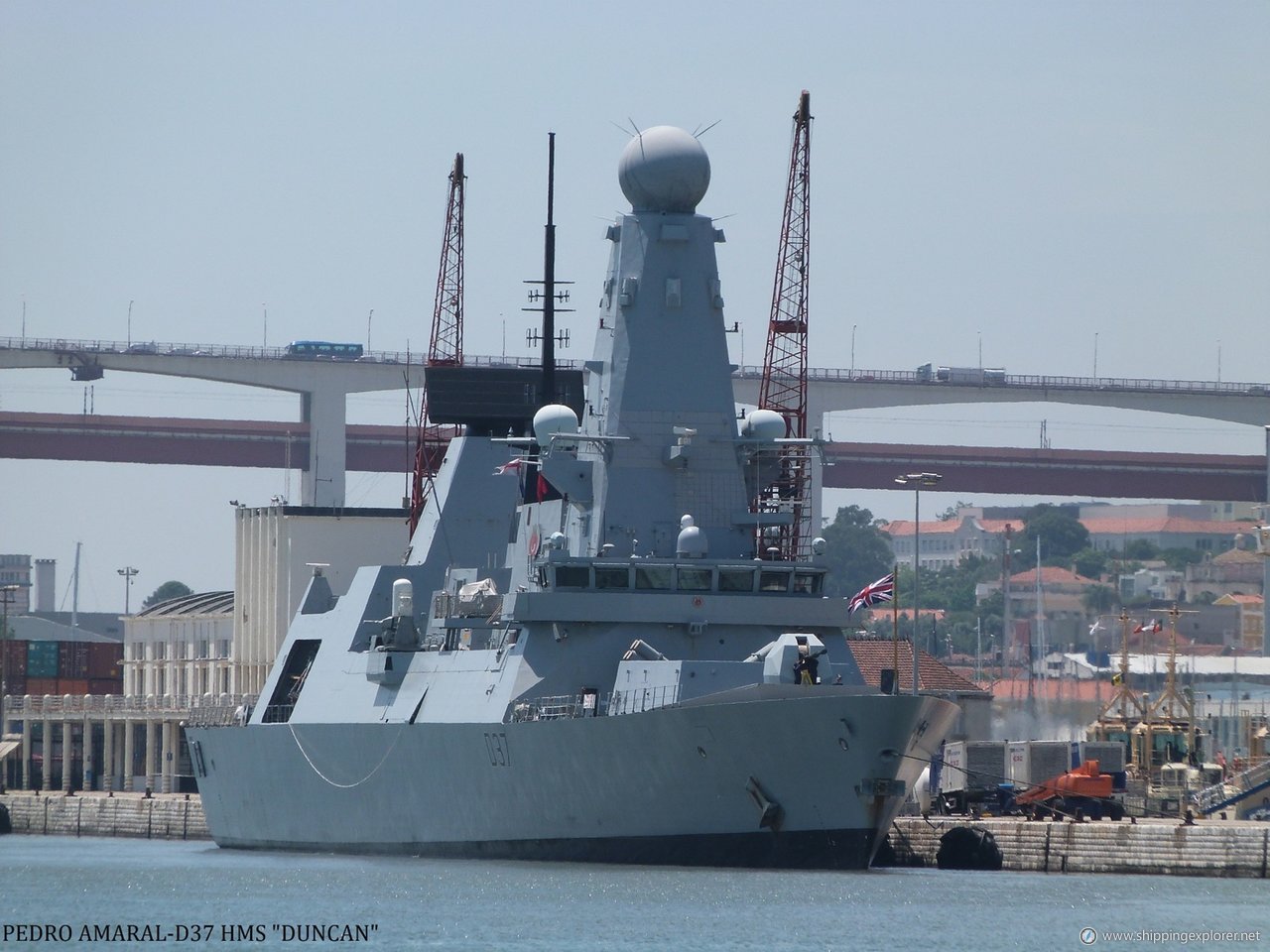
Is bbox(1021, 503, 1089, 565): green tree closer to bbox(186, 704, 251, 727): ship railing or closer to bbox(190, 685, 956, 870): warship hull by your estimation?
bbox(186, 704, 251, 727): ship railing

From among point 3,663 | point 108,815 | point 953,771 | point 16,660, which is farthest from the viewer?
point 16,660

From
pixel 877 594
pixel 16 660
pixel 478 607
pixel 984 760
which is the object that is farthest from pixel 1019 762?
pixel 16 660

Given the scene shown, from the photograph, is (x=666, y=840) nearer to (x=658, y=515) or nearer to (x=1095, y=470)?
(x=658, y=515)

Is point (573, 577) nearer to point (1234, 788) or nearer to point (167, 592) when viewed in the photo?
point (1234, 788)

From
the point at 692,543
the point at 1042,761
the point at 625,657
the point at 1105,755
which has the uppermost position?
the point at 692,543

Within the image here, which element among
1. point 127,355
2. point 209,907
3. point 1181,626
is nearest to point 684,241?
point 209,907

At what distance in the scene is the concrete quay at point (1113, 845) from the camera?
3306 cm

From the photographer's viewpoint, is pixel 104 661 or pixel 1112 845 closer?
pixel 1112 845

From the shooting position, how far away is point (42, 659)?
2931 inches

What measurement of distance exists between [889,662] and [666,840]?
2603 cm

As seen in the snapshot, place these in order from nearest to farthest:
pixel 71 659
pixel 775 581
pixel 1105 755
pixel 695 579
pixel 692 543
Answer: pixel 692 543
pixel 695 579
pixel 775 581
pixel 1105 755
pixel 71 659

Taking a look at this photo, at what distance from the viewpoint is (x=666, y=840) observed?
32969mm
